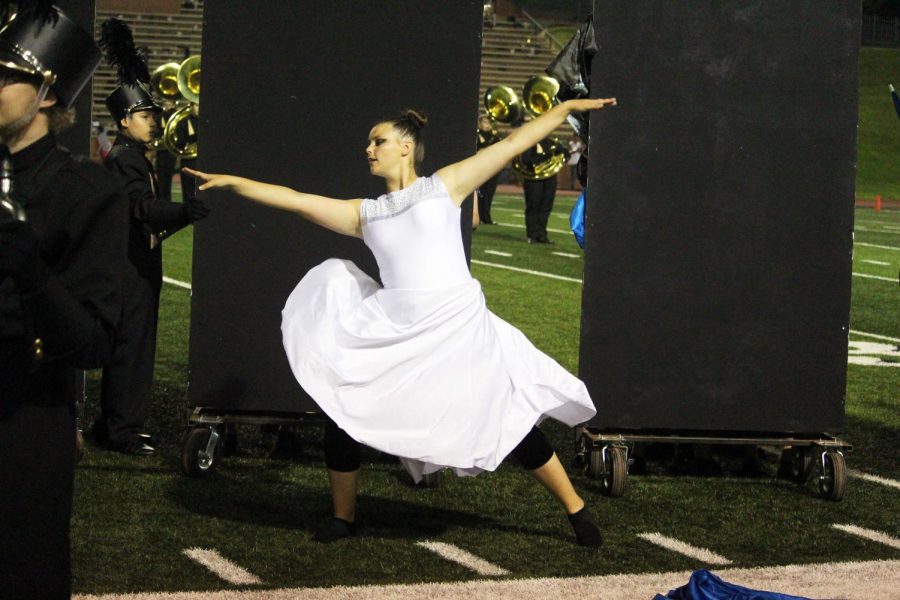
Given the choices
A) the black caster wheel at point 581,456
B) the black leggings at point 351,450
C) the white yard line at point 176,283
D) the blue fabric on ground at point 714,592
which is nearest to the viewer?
the blue fabric on ground at point 714,592

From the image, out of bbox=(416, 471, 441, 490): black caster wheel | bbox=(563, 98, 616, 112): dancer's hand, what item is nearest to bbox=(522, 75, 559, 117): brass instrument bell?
bbox=(416, 471, 441, 490): black caster wheel

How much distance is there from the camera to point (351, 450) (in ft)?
18.2

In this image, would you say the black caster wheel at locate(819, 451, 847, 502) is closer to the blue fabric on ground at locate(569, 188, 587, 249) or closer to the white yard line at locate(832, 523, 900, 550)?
the white yard line at locate(832, 523, 900, 550)

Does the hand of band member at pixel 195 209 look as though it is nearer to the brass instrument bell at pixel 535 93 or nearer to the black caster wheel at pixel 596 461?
the black caster wheel at pixel 596 461

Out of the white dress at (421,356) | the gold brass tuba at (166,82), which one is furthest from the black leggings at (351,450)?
the gold brass tuba at (166,82)

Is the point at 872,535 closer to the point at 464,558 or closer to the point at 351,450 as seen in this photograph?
the point at 464,558

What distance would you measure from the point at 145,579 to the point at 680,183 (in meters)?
2.95

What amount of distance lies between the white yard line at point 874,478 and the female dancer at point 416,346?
6.52ft

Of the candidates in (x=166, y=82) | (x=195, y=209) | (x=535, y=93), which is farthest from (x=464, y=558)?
(x=535, y=93)

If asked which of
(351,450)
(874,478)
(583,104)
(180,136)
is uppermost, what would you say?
(583,104)

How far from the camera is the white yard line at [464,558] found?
5.19m

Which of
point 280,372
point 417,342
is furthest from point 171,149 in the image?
point 417,342

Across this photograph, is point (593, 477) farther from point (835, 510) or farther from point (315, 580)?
point (315, 580)

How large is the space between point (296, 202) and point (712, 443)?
2279 mm
